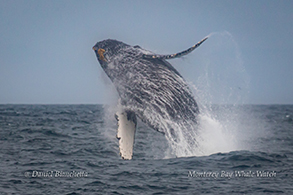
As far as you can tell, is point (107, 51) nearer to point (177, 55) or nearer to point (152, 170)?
point (177, 55)

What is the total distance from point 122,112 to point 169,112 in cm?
144

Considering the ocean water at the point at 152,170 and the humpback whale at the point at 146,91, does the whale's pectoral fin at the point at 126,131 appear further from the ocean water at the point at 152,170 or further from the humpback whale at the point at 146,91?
the ocean water at the point at 152,170

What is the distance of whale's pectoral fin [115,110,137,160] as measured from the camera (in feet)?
31.3

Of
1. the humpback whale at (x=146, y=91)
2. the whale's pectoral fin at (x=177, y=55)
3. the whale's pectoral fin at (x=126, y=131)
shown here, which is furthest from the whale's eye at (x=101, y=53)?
the whale's pectoral fin at (x=126, y=131)

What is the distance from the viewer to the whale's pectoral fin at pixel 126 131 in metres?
9.55

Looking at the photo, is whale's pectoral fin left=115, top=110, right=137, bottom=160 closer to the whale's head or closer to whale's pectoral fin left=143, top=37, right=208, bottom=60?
the whale's head

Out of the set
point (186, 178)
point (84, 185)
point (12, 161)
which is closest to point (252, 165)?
point (186, 178)

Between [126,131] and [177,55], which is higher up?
[177,55]

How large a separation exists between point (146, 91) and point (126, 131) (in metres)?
1.39

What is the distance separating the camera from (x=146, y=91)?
30.6 feet

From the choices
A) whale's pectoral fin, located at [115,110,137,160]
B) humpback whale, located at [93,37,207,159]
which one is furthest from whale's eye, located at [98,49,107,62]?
whale's pectoral fin, located at [115,110,137,160]

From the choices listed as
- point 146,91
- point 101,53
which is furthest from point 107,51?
point 146,91

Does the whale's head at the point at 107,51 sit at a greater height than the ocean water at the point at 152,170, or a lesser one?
greater

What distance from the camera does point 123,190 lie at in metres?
7.76
